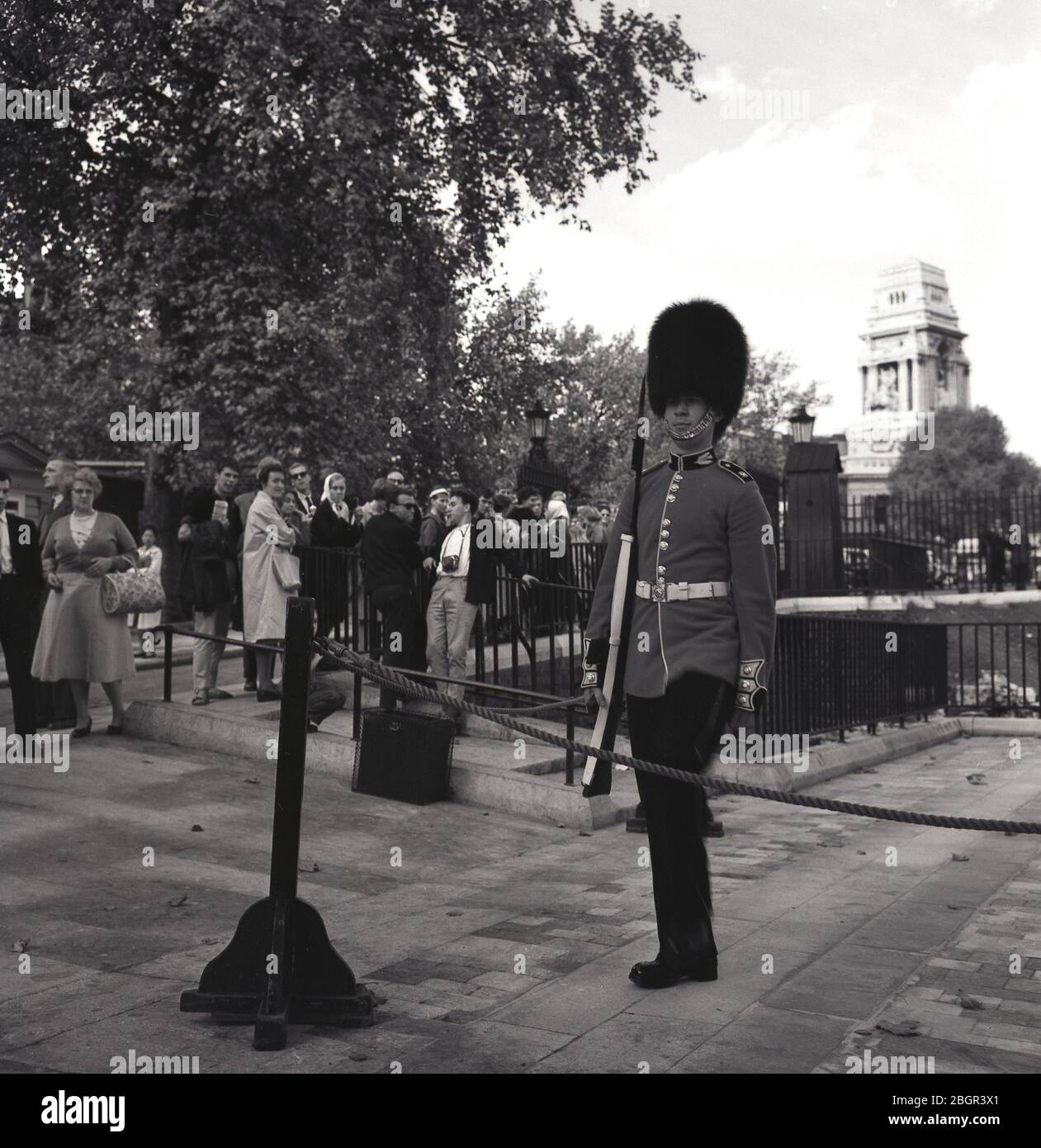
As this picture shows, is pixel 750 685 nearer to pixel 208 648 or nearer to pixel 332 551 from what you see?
pixel 208 648

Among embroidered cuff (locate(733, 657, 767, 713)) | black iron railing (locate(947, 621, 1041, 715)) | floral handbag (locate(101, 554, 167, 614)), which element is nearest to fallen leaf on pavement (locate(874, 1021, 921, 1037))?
embroidered cuff (locate(733, 657, 767, 713))

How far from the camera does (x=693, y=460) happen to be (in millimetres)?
4617

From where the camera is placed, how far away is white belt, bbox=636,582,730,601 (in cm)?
447

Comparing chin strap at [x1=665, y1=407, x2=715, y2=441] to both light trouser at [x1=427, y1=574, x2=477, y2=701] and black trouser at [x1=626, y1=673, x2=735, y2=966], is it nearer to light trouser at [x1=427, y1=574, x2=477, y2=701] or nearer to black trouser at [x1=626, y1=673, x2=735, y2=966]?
black trouser at [x1=626, y1=673, x2=735, y2=966]

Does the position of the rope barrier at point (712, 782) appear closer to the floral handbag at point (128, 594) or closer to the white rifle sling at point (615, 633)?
the white rifle sling at point (615, 633)

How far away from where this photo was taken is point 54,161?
19688 millimetres

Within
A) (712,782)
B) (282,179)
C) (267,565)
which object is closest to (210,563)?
(267,565)

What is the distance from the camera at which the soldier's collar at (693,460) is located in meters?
4.61

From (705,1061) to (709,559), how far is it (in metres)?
1.63

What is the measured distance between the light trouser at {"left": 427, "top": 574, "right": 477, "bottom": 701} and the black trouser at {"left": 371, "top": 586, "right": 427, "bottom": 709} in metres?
0.18

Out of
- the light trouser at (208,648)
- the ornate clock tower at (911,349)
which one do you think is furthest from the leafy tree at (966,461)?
the light trouser at (208,648)

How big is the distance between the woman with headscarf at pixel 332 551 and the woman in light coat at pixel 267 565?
517 mm
